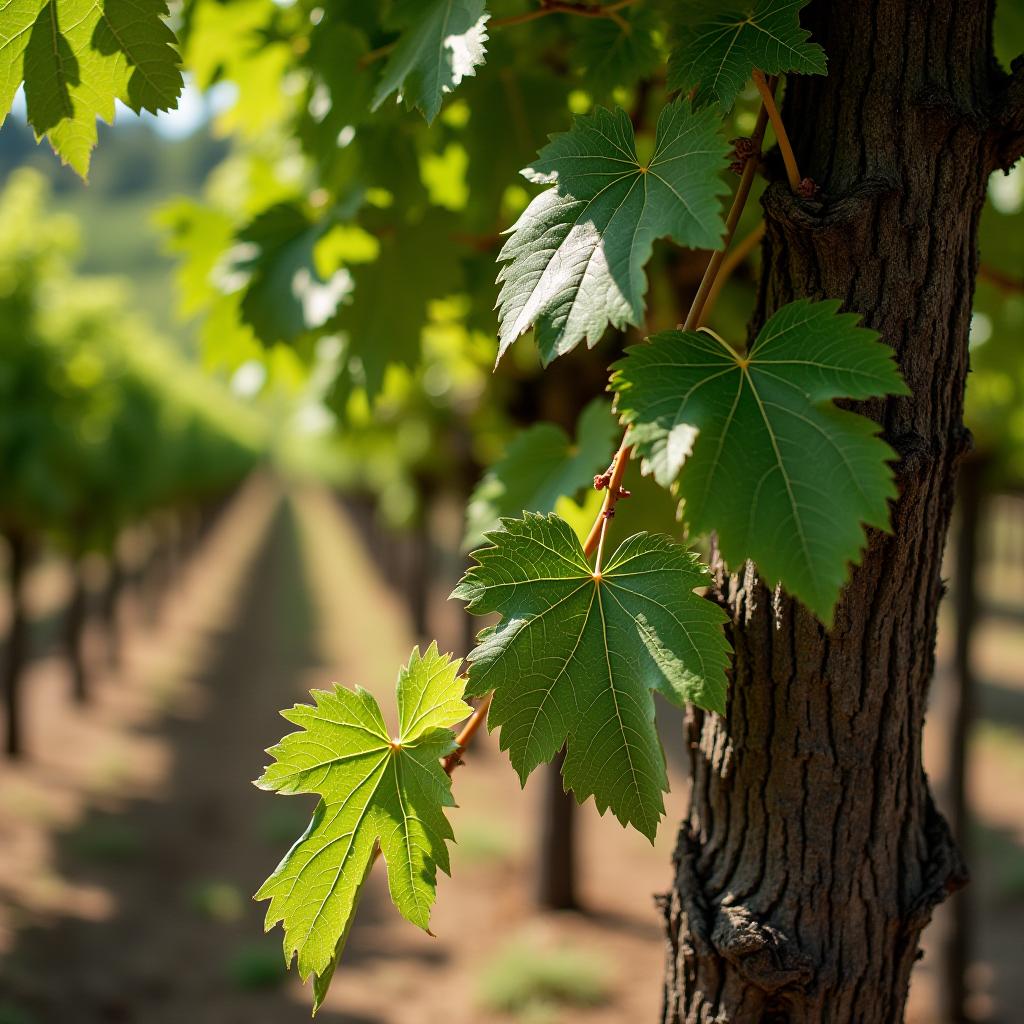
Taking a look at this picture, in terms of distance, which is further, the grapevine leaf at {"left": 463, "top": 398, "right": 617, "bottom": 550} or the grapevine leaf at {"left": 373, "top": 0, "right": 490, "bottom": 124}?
the grapevine leaf at {"left": 463, "top": 398, "right": 617, "bottom": 550}

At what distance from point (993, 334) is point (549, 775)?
384cm

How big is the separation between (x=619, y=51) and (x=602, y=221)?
2.17ft

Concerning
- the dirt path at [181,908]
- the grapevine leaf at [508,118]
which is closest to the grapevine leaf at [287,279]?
the grapevine leaf at [508,118]

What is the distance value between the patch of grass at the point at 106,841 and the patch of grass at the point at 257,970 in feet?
9.21

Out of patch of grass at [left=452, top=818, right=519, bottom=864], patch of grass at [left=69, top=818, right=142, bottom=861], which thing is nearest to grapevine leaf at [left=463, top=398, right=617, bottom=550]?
patch of grass at [left=452, top=818, right=519, bottom=864]

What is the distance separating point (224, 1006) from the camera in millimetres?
6086

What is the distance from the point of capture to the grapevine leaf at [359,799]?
116 centimetres

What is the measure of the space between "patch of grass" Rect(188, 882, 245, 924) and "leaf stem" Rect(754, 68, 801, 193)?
25.4 ft

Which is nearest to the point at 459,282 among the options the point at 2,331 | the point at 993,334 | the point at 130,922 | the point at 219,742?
the point at 993,334

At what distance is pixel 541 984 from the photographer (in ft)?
18.6

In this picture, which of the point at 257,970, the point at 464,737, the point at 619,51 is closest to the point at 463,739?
the point at 464,737

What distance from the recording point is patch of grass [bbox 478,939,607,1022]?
5551 mm

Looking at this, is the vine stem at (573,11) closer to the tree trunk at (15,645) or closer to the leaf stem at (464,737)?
the leaf stem at (464,737)

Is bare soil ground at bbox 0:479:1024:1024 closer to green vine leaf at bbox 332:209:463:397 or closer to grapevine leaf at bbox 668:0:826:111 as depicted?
green vine leaf at bbox 332:209:463:397
